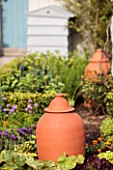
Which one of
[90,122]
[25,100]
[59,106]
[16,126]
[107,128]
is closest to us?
[59,106]

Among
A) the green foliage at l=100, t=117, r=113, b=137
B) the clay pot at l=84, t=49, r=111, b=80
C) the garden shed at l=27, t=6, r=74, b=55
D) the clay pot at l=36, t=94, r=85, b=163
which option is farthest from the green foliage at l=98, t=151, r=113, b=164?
the garden shed at l=27, t=6, r=74, b=55

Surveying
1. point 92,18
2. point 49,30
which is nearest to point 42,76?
point 49,30

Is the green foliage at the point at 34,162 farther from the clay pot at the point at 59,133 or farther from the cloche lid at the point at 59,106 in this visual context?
the cloche lid at the point at 59,106

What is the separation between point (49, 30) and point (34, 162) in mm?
7025

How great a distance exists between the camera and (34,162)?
14.5 feet

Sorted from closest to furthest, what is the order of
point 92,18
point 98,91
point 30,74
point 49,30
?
point 98,91 → point 30,74 → point 92,18 → point 49,30

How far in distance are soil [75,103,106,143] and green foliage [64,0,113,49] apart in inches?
104

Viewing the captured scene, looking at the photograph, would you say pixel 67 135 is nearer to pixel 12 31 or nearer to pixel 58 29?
pixel 58 29

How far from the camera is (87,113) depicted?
322 inches

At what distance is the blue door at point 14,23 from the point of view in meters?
12.0

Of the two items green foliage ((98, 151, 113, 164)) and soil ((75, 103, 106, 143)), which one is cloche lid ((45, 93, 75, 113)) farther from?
soil ((75, 103, 106, 143))

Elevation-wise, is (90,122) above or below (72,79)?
below

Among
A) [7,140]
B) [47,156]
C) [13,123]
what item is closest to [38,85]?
[13,123]

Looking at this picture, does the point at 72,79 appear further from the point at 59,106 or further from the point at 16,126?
the point at 59,106
